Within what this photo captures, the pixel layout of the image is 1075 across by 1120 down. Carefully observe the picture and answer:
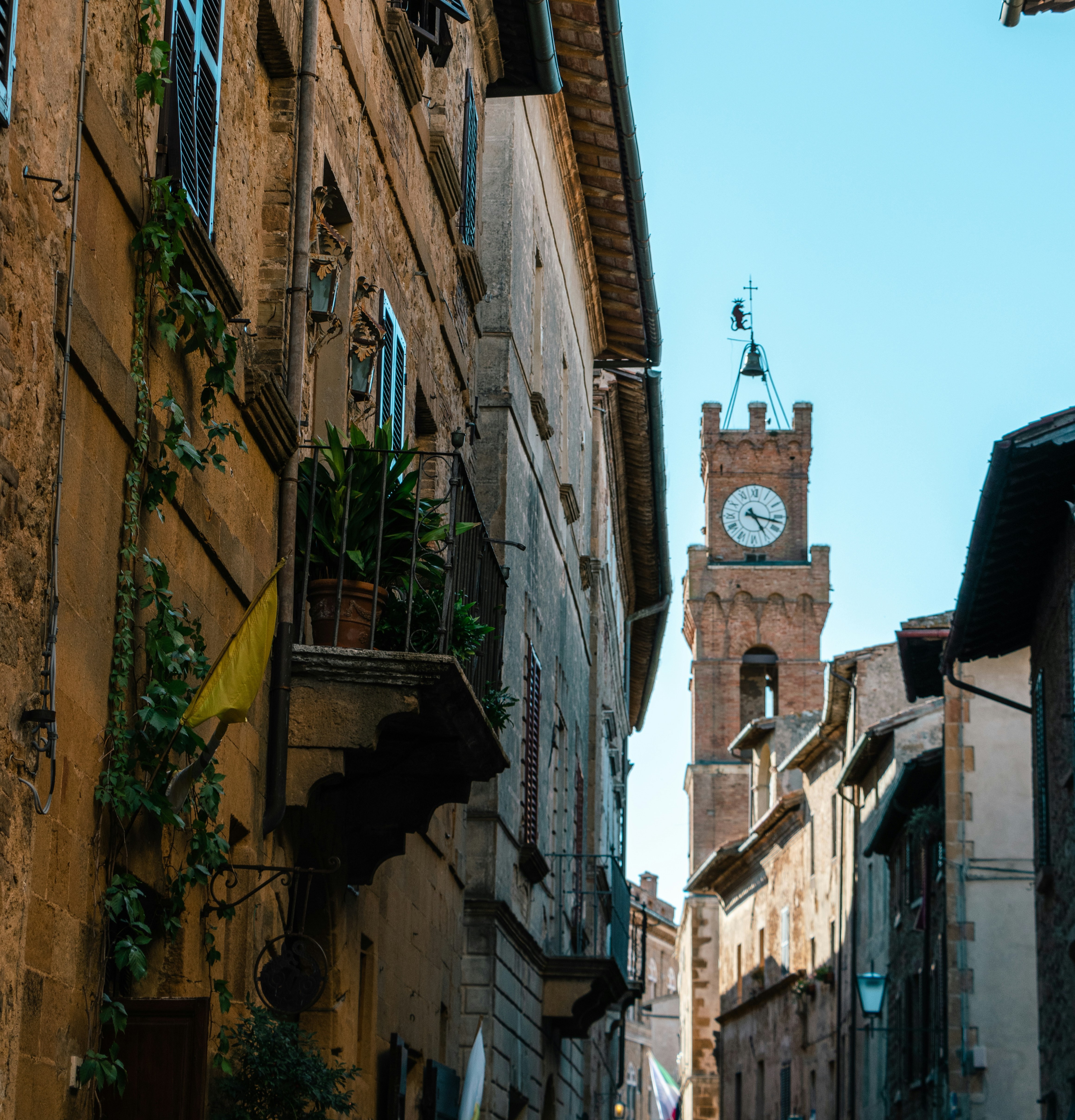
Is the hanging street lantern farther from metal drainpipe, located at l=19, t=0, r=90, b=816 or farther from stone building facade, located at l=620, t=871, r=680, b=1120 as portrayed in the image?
stone building facade, located at l=620, t=871, r=680, b=1120

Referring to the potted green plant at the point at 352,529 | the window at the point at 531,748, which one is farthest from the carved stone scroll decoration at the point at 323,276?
the window at the point at 531,748

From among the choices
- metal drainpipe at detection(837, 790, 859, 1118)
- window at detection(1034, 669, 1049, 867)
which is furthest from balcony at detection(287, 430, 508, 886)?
metal drainpipe at detection(837, 790, 859, 1118)

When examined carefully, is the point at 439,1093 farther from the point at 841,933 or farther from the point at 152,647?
the point at 841,933

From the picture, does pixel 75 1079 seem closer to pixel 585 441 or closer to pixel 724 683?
pixel 585 441

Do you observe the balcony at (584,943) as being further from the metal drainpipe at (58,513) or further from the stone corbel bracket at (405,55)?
the metal drainpipe at (58,513)

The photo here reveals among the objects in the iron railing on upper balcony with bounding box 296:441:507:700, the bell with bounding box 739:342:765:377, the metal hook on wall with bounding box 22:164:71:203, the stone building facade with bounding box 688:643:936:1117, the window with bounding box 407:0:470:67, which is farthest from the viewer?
the bell with bounding box 739:342:765:377

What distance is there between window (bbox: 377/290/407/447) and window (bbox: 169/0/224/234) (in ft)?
10.1

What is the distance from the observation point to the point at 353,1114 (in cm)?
934

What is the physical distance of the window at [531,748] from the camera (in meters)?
16.3

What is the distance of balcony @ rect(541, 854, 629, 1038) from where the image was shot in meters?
17.8

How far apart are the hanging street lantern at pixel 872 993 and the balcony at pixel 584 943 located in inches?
124

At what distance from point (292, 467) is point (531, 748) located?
8954 mm

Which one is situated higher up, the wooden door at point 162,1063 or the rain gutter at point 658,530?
the rain gutter at point 658,530

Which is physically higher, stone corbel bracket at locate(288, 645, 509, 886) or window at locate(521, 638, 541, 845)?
window at locate(521, 638, 541, 845)
